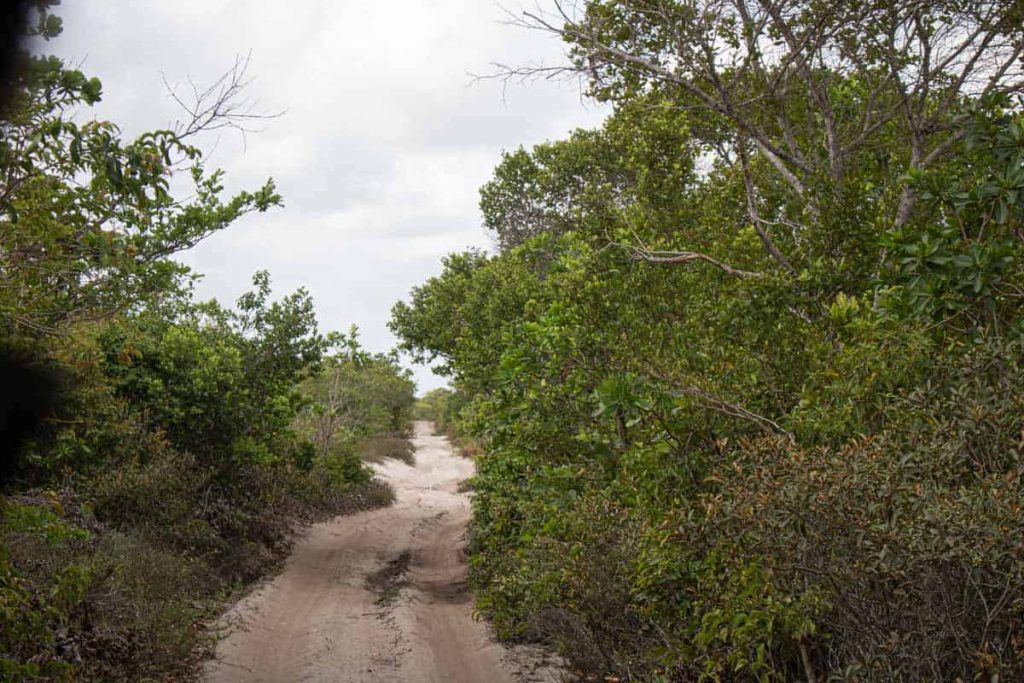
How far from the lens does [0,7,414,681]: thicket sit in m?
6.02

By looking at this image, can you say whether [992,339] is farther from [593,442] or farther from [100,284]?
[100,284]

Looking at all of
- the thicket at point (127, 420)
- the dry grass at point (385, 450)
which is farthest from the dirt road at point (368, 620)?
the dry grass at point (385, 450)

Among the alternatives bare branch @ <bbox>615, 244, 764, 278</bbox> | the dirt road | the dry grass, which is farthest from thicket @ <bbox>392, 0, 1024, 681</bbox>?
the dry grass

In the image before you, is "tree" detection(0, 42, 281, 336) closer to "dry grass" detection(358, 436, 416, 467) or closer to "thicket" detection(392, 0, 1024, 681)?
"thicket" detection(392, 0, 1024, 681)

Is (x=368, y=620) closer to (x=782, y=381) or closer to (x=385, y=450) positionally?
(x=782, y=381)

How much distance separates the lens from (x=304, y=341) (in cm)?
2086

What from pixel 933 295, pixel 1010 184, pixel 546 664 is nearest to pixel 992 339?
pixel 933 295

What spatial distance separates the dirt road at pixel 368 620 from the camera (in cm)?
1207

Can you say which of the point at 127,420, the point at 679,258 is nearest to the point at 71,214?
the point at 679,258

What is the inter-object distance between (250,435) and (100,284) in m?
13.5

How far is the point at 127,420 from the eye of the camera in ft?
52.7

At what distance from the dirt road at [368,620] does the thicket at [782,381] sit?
3.06 ft

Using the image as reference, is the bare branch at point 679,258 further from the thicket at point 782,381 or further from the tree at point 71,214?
the tree at point 71,214

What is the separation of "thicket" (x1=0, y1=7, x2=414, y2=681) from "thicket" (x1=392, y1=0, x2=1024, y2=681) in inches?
170
